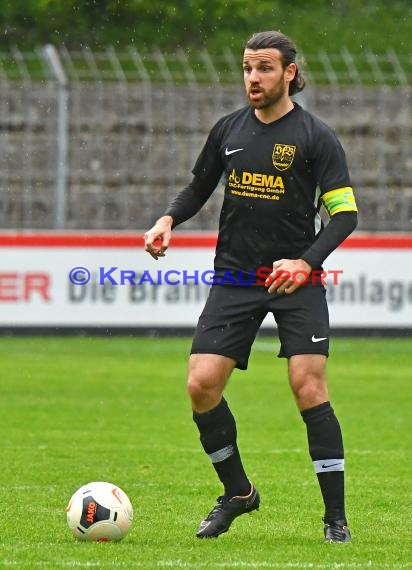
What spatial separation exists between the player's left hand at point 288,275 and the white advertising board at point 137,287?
11.8 meters

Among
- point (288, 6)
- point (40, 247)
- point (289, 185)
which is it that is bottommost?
point (40, 247)

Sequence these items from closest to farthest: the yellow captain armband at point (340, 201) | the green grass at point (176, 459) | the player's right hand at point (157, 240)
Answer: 1. the green grass at point (176, 459)
2. the yellow captain armband at point (340, 201)
3. the player's right hand at point (157, 240)

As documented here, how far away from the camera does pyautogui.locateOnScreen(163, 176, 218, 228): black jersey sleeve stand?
267 inches

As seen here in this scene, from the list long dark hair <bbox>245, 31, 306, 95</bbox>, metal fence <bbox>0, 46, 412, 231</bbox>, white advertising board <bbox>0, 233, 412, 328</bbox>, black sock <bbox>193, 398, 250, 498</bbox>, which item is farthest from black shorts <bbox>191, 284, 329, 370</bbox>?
metal fence <bbox>0, 46, 412, 231</bbox>

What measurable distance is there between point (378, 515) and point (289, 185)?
1878mm

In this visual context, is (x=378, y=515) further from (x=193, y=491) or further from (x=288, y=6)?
(x=288, y=6)

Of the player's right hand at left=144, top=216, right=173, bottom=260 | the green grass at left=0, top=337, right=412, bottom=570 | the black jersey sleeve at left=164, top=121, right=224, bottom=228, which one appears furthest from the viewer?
the black jersey sleeve at left=164, top=121, right=224, bottom=228

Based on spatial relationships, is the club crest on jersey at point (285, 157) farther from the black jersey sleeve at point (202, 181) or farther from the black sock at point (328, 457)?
the black sock at point (328, 457)

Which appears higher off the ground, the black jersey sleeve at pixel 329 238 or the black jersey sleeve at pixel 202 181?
the black jersey sleeve at pixel 202 181

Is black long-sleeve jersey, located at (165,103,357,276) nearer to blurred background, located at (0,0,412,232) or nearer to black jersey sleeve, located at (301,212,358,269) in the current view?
black jersey sleeve, located at (301,212,358,269)

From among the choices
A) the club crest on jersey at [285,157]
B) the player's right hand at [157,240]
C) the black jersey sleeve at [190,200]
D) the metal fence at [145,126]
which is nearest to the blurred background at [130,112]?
the metal fence at [145,126]

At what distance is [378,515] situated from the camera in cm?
→ 730

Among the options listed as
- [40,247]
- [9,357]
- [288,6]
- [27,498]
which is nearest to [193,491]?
[27,498]

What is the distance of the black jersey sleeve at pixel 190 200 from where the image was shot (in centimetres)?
678
